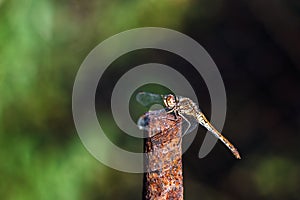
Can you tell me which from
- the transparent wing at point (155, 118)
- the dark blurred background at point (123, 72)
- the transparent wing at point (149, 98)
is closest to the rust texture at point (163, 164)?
the transparent wing at point (155, 118)

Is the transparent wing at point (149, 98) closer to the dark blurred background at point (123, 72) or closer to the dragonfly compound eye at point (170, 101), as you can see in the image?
the dragonfly compound eye at point (170, 101)

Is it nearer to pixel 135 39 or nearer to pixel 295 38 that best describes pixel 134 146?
pixel 135 39

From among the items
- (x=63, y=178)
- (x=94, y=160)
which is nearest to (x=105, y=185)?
(x=94, y=160)

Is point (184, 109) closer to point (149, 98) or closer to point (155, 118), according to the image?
point (155, 118)

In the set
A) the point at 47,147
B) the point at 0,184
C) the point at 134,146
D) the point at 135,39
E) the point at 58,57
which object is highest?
the point at 135,39

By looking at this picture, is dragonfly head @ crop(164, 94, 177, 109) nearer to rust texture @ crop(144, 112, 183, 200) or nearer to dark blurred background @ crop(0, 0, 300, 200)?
rust texture @ crop(144, 112, 183, 200)

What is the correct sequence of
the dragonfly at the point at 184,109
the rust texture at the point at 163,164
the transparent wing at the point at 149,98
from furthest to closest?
the transparent wing at the point at 149,98, the dragonfly at the point at 184,109, the rust texture at the point at 163,164

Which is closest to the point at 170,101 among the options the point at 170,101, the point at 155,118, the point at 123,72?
the point at 170,101
